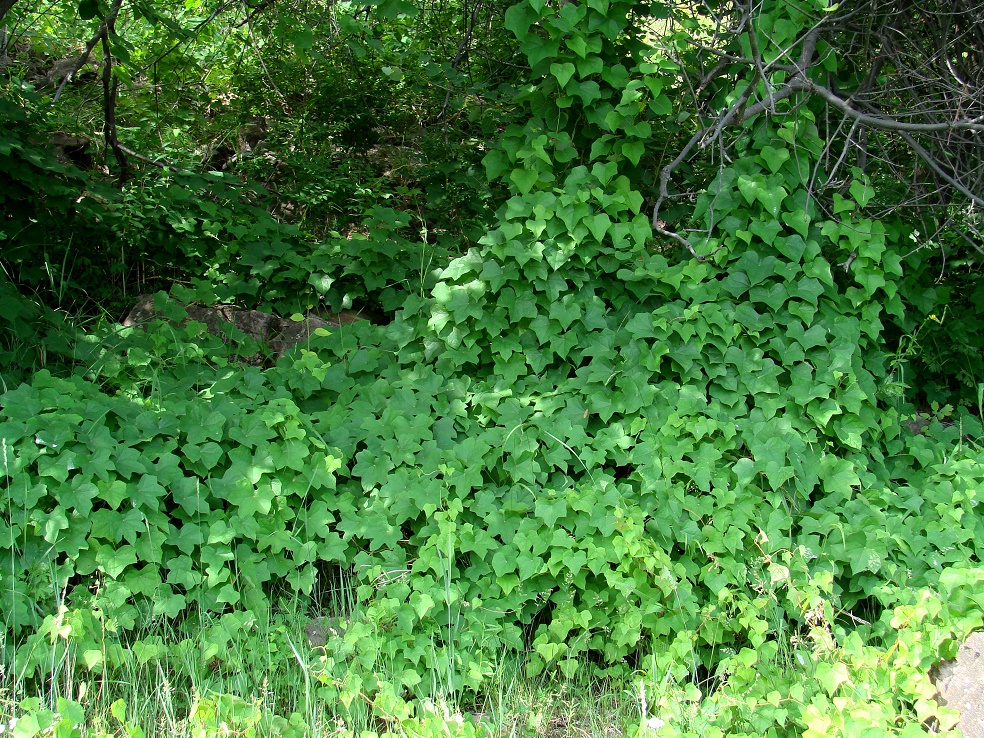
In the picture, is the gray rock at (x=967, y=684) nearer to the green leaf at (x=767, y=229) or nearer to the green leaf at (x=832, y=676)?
the green leaf at (x=832, y=676)

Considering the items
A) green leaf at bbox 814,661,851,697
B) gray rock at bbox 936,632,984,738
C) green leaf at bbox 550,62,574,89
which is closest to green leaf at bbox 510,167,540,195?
green leaf at bbox 550,62,574,89

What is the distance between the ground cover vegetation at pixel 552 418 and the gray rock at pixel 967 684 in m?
0.06

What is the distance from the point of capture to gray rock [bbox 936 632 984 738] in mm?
2473

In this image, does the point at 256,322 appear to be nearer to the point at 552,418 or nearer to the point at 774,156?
the point at 552,418

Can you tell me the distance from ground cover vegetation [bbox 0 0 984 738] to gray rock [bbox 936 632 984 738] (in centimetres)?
6

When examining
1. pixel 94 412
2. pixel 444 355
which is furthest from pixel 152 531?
pixel 444 355

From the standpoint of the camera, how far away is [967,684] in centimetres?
253

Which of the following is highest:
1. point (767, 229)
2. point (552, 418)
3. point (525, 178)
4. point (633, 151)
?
point (633, 151)

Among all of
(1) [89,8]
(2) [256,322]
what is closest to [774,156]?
(2) [256,322]

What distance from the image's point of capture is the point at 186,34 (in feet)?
14.0

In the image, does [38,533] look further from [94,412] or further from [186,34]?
[186,34]

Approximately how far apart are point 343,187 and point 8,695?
403 centimetres

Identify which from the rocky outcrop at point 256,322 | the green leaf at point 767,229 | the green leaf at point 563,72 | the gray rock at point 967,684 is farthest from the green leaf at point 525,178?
the gray rock at point 967,684

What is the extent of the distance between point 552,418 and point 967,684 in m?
1.79
